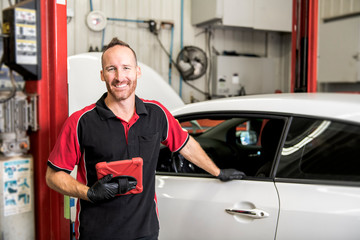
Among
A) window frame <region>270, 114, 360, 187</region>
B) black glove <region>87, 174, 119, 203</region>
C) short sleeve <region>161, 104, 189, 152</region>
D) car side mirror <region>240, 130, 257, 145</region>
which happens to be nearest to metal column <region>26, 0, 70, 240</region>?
black glove <region>87, 174, 119, 203</region>

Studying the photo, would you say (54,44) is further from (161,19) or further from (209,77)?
(209,77)

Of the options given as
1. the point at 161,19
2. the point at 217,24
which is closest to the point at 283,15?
the point at 217,24

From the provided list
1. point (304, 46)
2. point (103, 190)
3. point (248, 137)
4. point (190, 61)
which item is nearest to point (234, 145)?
point (248, 137)

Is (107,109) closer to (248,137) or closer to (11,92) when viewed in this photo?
(11,92)

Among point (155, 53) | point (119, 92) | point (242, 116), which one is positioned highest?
point (155, 53)

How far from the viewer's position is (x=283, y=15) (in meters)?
5.99

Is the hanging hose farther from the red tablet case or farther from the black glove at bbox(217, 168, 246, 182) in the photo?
the black glove at bbox(217, 168, 246, 182)

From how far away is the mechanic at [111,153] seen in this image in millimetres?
1533

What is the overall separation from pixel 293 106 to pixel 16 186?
4.48ft

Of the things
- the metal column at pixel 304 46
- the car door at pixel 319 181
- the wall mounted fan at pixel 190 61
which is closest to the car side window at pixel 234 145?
the car door at pixel 319 181

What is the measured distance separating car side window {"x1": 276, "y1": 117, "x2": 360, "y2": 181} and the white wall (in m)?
4.01

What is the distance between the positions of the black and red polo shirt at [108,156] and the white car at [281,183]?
0.37 m

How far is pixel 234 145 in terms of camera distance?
101 inches

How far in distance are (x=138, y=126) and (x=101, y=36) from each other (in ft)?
13.2
